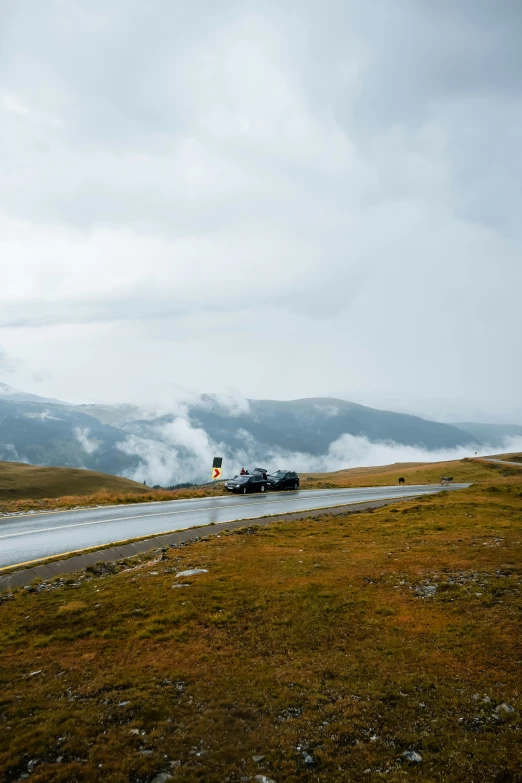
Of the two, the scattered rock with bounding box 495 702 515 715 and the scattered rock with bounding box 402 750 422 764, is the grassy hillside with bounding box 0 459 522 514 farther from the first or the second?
the scattered rock with bounding box 495 702 515 715

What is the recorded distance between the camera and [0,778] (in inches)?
229

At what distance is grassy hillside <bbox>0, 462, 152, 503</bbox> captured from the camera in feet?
299

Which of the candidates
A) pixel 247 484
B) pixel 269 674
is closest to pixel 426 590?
pixel 269 674

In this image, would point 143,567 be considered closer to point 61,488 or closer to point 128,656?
point 128,656

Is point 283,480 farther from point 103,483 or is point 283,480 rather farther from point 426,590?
point 103,483

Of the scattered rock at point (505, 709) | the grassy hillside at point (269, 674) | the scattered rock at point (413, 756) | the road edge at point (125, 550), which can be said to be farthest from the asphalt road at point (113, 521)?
the scattered rock at point (505, 709)

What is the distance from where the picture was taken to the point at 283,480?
53.8 metres

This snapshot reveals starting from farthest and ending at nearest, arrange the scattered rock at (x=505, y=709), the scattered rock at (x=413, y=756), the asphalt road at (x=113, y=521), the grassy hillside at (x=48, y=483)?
the grassy hillside at (x=48, y=483) → the asphalt road at (x=113, y=521) → the scattered rock at (x=505, y=709) → the scattered rock at (x=413, y=756)

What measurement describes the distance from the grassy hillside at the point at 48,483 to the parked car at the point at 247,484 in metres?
52.2

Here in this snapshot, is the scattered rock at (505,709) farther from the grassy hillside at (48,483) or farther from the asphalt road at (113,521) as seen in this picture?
the grassy hillside at (48,483)

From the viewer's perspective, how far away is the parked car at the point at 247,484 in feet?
154

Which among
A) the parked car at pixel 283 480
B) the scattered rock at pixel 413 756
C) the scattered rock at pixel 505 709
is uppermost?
the parked car at pixel 283 480

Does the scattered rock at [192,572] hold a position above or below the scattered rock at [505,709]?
above

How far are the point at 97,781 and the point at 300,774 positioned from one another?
8.39 feet
